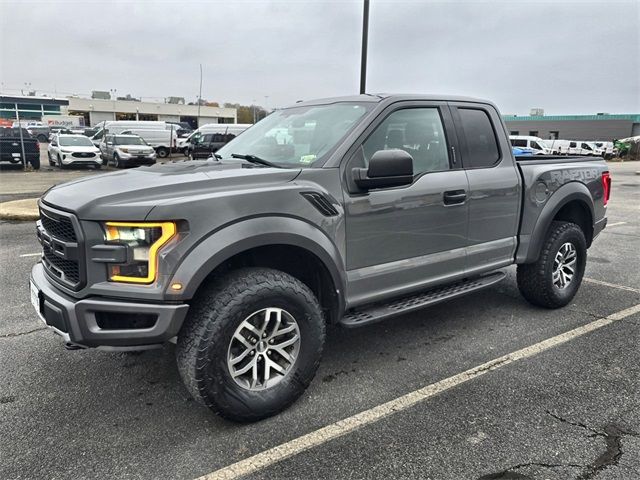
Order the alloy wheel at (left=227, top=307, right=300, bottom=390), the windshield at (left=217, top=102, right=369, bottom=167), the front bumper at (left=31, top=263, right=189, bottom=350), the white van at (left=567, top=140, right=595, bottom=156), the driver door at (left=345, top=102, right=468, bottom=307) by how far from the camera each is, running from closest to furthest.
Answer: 1. the front bumper at (left=31, top=263, right=189, bottom=350)
2. the alloy wheel at (left=227, top=307, right=300, bottom=390)
3. the driver door at (left=345, top=102, right=468, bottom=307)
4. the windshield at (left=217, top=102, right=369, bottom=167)
5. the white van at (left=567, top=140, right=595, bottom=156)

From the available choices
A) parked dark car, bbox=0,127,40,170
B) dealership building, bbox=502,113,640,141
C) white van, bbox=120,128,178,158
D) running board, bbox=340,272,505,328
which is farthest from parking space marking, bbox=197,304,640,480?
dealership building, bbox=502,113,640,141

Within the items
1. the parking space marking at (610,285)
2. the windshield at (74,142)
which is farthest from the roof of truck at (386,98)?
the windshield at (74,142)

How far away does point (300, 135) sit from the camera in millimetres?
3742

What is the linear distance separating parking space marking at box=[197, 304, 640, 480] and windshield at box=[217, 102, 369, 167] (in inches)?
63.1

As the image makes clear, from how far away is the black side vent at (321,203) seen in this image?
3021 millimetres

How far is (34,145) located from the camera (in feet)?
69.1

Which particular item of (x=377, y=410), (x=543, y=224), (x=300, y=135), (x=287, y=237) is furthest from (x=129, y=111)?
(x=377, y=410)

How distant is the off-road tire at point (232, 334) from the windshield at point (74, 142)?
2245cm

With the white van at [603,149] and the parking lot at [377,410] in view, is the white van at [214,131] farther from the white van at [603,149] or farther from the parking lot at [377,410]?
the white van at [603,149]

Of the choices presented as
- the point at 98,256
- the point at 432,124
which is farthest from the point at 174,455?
the point at 432,124

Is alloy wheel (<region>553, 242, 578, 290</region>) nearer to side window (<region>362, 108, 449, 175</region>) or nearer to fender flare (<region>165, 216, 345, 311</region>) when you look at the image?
side window (<region>362, 108, 449, 175</region>)

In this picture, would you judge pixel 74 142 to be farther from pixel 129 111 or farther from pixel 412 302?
pixel 129 111

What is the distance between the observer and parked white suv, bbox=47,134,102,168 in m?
21.7

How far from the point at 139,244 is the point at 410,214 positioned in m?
1.84
